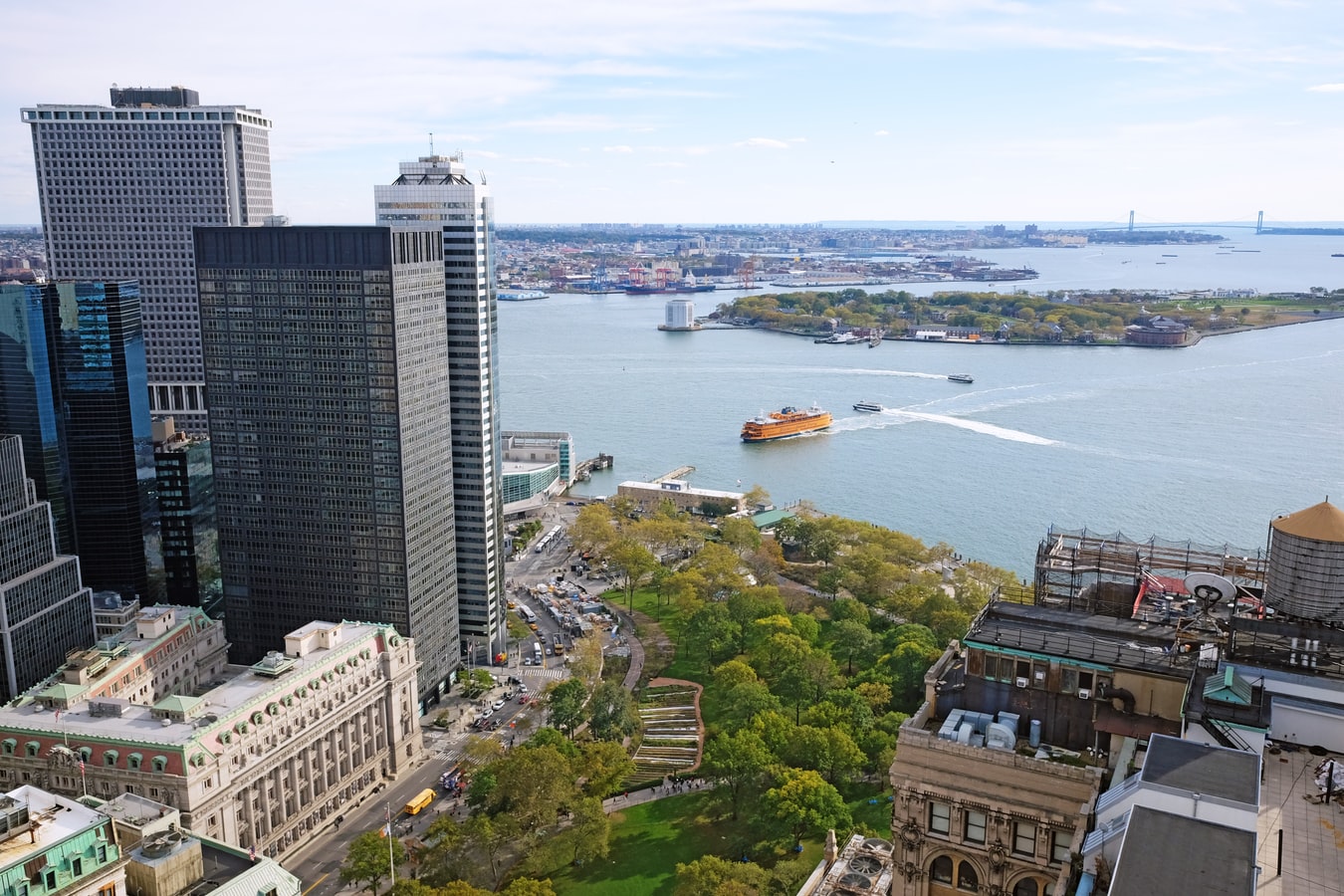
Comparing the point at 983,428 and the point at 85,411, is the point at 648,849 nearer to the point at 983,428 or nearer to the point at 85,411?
the point at 85,411

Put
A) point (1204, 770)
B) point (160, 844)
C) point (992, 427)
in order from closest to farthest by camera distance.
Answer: point (1204, 770), point (160, 844), point (992, 427)

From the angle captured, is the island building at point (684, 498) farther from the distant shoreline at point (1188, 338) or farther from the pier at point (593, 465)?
the distant shoreline at point (1188, 338)

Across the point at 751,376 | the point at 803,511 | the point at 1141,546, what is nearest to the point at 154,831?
the point at 1141,546

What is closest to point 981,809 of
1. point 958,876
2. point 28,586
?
point 958,876

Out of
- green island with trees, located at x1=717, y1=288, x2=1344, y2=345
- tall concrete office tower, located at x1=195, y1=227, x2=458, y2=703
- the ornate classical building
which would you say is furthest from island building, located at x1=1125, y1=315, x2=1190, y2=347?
the ornate classical building

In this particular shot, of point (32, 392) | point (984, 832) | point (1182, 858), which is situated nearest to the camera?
point (1182, 858)
